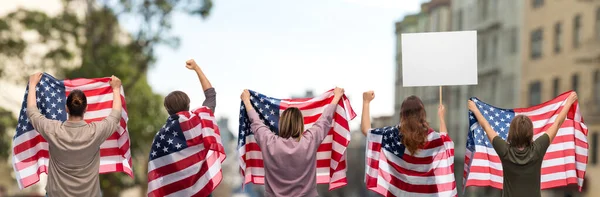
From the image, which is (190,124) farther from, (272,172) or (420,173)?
(420,173)

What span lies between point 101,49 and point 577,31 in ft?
57.2

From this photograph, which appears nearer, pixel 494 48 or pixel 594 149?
pixel 594 149

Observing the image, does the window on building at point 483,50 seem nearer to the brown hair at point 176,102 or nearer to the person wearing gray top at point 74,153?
the brown hair at point 176,102

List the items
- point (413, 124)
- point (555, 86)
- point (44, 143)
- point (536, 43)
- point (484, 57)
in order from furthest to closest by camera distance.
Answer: point (484, 57)
point (536, 43)
point (555, 86)
point (44, 143)
point (413, 124)

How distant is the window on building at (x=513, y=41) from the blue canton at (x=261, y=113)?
126ft

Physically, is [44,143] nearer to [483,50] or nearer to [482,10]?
[482,10]

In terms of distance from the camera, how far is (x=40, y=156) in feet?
30.2

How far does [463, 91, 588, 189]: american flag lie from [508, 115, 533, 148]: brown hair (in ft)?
4.43

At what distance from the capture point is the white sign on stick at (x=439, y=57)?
29.4 ft

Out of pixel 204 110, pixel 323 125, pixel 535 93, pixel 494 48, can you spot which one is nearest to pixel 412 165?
pixel 323 125

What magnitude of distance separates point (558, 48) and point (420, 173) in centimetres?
3407

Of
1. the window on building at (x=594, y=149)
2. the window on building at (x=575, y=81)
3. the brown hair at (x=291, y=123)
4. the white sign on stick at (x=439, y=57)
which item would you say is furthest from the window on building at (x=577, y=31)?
the brown hair at (x=291, y=123)

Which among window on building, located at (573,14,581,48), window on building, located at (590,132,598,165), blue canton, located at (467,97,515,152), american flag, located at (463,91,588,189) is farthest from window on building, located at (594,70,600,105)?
blue canton, located at (467,97,515,152)

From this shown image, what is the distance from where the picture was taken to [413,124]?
7.89 metres
